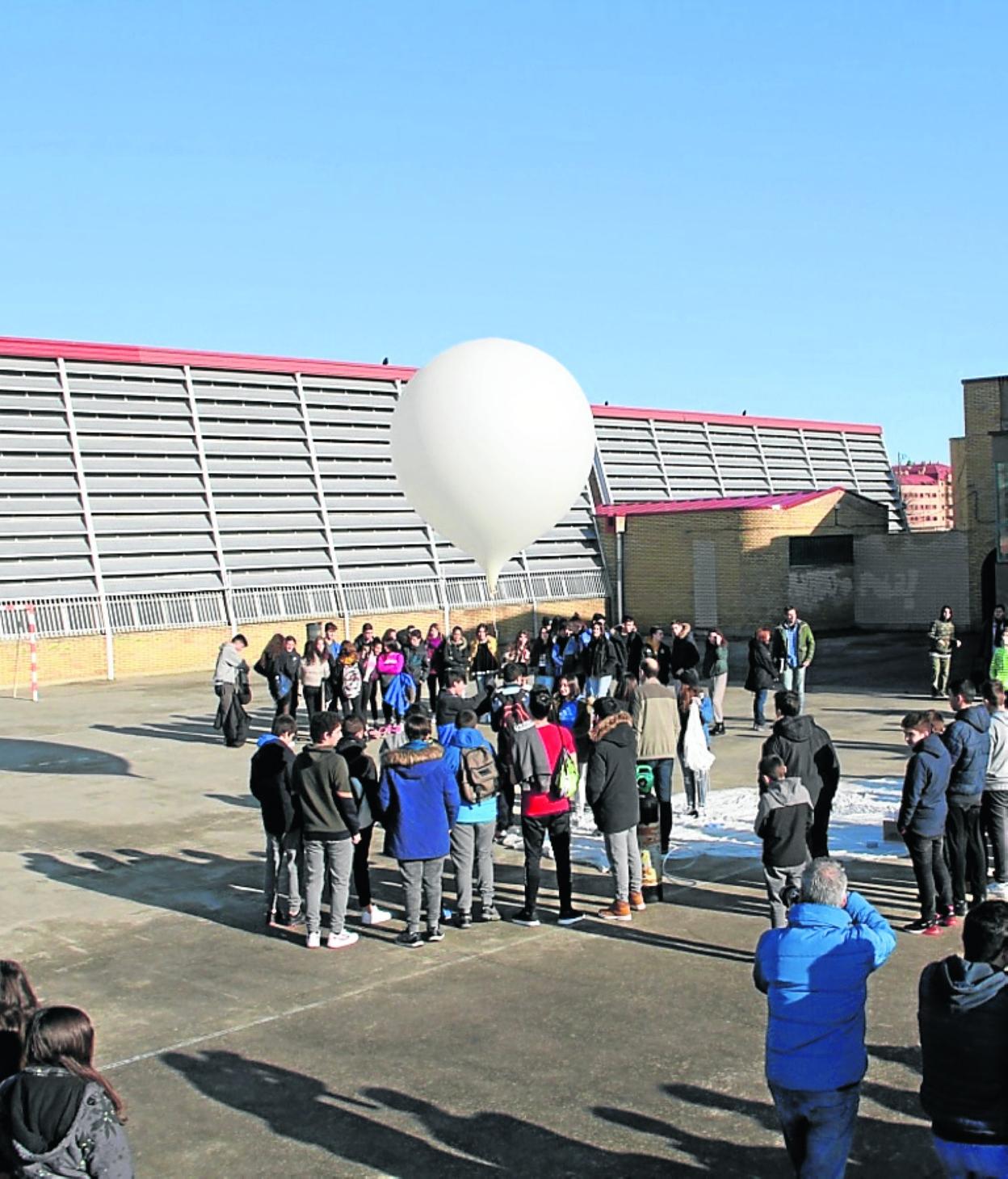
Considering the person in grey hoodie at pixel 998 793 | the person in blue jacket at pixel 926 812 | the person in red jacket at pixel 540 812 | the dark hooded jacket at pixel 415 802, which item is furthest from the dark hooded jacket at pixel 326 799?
the person in grey hoodie at pixel 998 793

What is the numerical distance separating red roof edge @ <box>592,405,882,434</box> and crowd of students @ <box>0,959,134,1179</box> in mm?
33052

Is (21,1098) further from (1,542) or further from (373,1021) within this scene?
(1,542)

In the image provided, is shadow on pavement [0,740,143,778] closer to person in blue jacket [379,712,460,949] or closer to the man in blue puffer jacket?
person in blue jacket [379,712,460,949]

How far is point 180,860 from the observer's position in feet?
34.9

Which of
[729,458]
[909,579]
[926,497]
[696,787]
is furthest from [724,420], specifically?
[926,497]

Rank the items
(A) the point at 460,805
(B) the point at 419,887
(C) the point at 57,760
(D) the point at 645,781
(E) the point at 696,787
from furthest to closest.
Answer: (C) the point at 57,760, (E) the point at 696,787, (D) the point at 645,781, (A) the point at 460,805, (B) the point at 419,887

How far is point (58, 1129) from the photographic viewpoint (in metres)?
3.55

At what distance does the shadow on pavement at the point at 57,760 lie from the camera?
1502cm

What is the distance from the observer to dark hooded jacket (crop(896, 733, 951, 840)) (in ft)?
26.1

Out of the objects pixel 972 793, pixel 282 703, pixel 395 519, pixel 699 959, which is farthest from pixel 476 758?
pixel 395 519

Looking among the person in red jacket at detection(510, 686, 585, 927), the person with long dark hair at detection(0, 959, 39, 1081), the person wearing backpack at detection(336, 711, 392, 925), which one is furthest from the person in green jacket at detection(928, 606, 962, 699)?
the person with long dark hair at detection(0, 959, 39, 1081)

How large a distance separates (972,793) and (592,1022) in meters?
3.12

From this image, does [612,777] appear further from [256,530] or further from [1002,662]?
[256,530]

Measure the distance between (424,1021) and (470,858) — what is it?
6.11 ft
